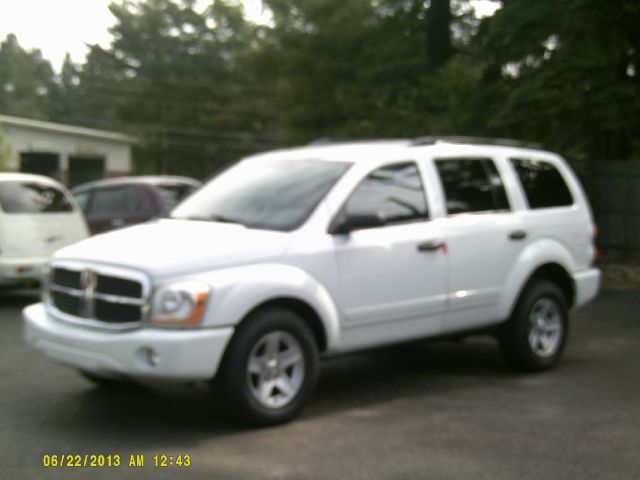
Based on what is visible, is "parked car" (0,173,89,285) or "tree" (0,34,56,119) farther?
"tree" (0,34,56,119)

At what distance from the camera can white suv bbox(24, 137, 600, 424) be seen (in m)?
5.88

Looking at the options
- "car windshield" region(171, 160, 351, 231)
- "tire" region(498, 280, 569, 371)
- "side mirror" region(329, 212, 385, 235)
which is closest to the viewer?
"side mirror" region(329, 212, 385, 235)

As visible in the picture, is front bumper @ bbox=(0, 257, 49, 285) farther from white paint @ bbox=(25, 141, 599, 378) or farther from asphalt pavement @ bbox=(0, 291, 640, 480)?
white paint @ bbox=(25, 141, 599, 378)

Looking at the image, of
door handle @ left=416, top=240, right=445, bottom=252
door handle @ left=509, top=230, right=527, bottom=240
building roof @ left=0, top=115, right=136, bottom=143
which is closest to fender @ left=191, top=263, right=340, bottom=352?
door handle @ left=416, top=240, right=445, bottom=252

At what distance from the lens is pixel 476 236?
751cm

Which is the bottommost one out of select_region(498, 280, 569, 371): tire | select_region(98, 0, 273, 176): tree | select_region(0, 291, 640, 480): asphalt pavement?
select_region(0, 291, 640, 480): asphalt pavement

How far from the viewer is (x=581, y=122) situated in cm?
1673

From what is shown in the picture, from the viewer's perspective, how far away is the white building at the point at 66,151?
40156 millimetres

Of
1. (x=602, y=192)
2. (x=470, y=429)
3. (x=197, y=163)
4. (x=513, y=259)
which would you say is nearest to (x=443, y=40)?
(x=602, y=192)

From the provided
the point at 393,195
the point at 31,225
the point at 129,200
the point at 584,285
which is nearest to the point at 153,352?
the point at 393,195

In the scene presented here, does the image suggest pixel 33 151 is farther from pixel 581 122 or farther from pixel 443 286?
pixel 443 286

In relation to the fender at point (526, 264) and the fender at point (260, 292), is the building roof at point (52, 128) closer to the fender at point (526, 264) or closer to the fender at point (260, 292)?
the fender at point (526, 264)

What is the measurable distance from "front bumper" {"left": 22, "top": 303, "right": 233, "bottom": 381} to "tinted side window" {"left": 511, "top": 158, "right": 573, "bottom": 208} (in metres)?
3.40

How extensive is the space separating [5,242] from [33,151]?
2992 cm
